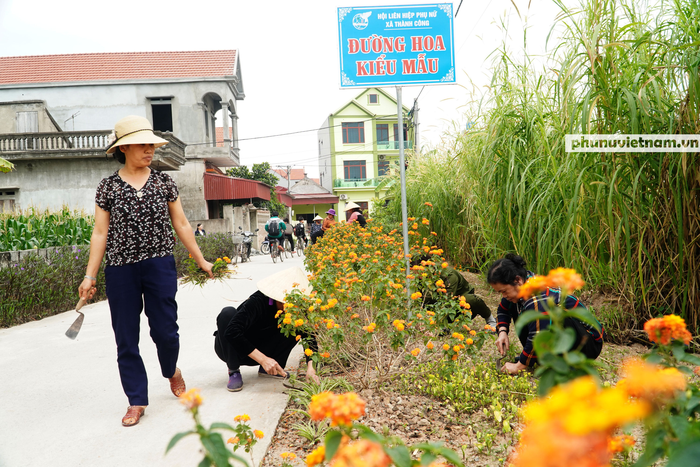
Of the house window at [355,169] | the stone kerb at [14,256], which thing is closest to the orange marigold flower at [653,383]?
the stone kerb at [14,256]

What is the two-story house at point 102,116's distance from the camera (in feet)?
59.1

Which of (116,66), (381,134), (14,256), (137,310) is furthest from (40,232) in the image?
(381,134)

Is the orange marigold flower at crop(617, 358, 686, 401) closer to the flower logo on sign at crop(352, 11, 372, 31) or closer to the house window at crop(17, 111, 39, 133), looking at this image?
the flower logo on sign at crop(352, 11, 372, 31)

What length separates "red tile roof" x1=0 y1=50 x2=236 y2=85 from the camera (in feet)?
72.6

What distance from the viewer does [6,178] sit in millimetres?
18062

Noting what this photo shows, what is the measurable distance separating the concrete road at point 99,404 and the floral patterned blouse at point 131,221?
846 millimetres

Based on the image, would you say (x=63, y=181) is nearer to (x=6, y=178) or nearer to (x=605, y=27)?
(x=6, y=178)

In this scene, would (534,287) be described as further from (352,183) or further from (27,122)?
(352,183)

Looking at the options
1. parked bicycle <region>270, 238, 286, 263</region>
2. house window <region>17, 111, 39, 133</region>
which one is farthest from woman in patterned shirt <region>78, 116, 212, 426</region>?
house window <region>17, 111, 39, 133</region>

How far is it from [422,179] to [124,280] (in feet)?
21.0

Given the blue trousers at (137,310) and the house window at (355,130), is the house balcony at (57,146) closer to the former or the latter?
the blue trousers at (137,310)

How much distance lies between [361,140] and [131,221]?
36008 millimetres

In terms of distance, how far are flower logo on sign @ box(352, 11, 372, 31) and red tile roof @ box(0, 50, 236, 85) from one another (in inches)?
757

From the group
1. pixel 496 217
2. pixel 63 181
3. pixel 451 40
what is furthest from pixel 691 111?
pixel 63 181
